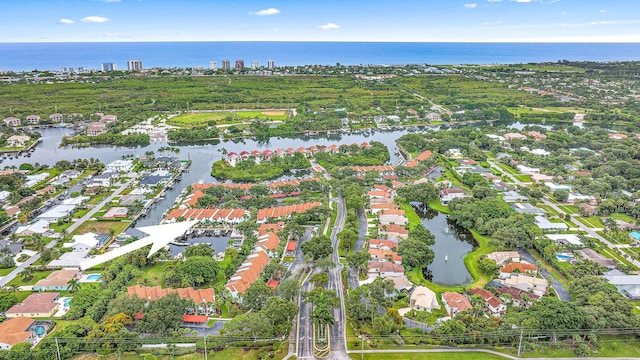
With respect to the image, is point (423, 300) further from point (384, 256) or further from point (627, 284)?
point (627, 284)

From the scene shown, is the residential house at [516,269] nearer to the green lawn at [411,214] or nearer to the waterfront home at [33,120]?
the green lawn at [411,214]

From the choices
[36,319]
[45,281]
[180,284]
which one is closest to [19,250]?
[45,281]

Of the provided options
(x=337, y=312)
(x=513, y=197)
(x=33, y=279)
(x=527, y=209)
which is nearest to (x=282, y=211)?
(x=337, y=312)

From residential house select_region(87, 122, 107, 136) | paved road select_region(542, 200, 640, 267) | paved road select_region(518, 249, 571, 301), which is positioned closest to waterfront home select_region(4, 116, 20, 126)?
Answer: residential house select_region(87, 122, 107, 136)

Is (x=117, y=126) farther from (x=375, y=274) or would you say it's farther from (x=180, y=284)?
(x=375, y=274)

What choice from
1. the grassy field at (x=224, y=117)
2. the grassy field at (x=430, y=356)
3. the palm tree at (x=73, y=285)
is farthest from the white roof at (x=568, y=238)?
the grassy field at (x=224, y=117)

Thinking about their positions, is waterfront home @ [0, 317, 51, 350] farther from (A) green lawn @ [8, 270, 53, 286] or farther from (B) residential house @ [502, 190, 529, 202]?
(B) residential house @ [502, 190, 529, 202]
